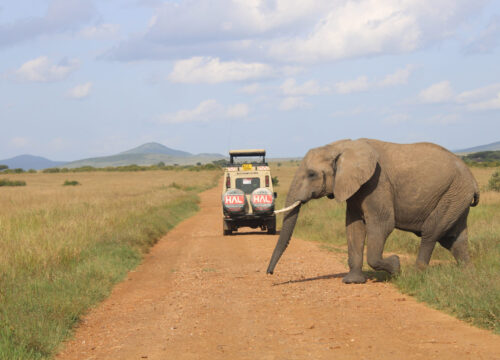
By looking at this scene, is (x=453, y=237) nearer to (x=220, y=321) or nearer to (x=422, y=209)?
(x=422, y=209)

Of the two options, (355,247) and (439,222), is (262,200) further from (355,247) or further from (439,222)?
(439,222)

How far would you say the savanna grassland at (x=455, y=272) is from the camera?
712 cm

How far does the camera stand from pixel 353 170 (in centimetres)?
909

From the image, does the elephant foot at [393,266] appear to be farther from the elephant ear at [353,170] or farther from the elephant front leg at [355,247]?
the elephant ear at [353,170]

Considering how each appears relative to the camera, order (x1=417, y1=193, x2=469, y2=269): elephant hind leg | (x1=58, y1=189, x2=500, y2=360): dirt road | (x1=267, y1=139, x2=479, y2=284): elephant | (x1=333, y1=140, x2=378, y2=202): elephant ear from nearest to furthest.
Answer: (x1=58, y1=189, x2=500, y2=360): dirt road
(x1=333, y1=140, x2=378, y2=202): elephant ear
(x1=267, y1=139, x2=479, y2=284): elephant
(x1=417, y1=193, x2=469, y2=269): elephant hind leg

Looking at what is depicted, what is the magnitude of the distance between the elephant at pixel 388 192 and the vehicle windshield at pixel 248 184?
9.04 m

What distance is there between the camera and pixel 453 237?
10.1 meters

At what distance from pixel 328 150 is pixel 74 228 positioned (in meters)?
8.03

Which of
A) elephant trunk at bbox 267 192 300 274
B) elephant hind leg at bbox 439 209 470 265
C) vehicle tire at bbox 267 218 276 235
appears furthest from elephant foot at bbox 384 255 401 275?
vehicle tire at bbox 267 218 276 235

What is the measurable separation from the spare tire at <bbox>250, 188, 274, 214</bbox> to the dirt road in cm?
524

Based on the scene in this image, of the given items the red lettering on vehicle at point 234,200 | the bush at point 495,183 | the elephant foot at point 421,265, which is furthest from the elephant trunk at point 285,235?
the bush at point 495,183

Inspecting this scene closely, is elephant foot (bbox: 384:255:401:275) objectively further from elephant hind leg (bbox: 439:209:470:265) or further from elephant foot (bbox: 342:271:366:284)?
elephant hind leg (bbox: 439:209:470:265)

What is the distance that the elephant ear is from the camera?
9.05m

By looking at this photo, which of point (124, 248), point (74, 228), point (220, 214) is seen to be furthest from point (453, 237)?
point (220, 214)
